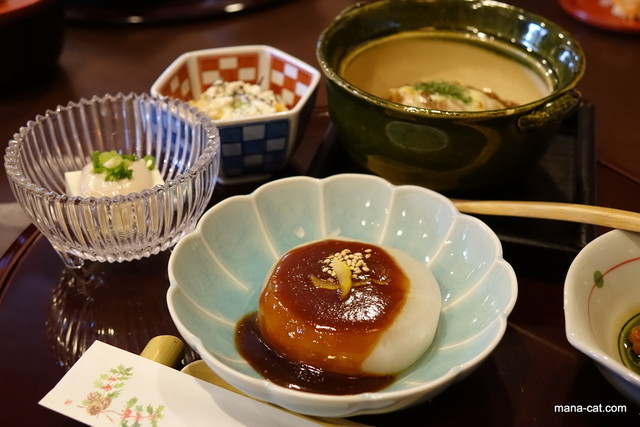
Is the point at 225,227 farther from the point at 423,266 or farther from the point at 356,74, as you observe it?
the point at 356,74

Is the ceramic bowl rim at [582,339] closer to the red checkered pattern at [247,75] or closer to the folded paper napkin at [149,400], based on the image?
the folded paper napkin at [149,400]

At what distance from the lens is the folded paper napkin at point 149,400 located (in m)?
0.92

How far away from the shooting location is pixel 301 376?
0.99 meters

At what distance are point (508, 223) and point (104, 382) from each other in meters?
0.88

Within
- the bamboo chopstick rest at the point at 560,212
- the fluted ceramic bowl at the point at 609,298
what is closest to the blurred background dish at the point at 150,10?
the bamboo chopstick rest at the point at 560,212

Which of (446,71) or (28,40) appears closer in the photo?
(446,71)

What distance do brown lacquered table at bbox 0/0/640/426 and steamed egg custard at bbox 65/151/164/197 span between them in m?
0.15

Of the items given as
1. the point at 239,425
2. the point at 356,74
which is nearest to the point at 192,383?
the point at 239,425

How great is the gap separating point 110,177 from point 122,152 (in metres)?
0.24

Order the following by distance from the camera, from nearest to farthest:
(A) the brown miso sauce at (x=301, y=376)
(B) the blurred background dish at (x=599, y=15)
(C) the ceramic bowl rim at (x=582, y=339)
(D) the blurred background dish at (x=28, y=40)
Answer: (C) the ceramic bowl rim at (x=582, y=339)
(A) the brown miso sauce at (x=301, y=376)
(D) the blurred background dish at (x=28, y=40)
(B) the blurred background dish at (x=599, y=15)

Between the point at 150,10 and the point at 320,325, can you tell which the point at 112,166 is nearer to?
the point at 320,325

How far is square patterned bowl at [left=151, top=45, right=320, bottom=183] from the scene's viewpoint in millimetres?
1442

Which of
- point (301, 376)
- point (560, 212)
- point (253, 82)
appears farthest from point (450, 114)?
point (253, 82)

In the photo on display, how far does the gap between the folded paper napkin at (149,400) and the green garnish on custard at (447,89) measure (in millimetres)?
921
